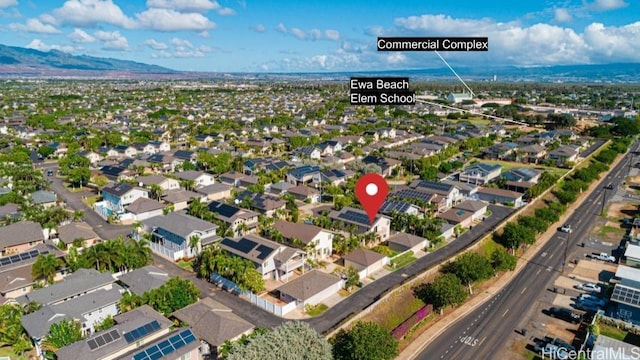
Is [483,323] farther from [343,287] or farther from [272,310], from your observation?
[272,310]

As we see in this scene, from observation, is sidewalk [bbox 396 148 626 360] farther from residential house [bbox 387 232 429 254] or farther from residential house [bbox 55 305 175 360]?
residential house [bbox 55 305 175 360]

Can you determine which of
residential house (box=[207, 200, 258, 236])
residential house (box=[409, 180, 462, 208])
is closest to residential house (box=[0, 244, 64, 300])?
residential house (box=[207, 200, 258, 236])

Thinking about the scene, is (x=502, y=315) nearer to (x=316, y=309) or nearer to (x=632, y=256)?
(x=316, y=309)

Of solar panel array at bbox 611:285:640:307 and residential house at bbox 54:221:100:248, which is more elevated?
solar panel array at bbox 611:285:640:307

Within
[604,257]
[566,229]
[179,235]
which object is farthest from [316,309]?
[566,229]

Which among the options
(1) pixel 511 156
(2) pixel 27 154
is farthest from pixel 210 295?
(1) pixel 511 156

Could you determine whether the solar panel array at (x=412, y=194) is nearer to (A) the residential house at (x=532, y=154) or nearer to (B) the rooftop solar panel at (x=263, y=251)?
(B) the rooftop solar panel at (x=263, y=251)

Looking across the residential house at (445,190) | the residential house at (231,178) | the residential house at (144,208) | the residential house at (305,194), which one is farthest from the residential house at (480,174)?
the residential house at (144,208)
